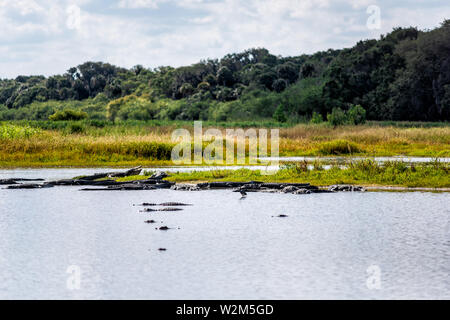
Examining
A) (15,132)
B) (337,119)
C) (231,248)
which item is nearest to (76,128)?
(15,132)

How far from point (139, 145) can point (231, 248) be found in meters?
18.3

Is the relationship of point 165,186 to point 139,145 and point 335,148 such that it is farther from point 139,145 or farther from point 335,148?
point 335,148

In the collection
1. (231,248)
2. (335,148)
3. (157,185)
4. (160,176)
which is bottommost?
(231,248)

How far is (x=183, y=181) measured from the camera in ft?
62.7

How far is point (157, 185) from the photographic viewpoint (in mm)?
17609

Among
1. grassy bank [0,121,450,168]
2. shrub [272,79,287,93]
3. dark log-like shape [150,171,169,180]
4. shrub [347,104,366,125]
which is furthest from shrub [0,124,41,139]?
shrub [272,79,287,93]

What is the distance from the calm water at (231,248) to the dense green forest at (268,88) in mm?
29084

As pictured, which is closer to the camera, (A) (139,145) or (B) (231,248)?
(B) (231,248)

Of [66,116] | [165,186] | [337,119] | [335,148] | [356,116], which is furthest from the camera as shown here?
[66,116]

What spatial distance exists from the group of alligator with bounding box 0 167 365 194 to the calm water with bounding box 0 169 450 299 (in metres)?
1.40

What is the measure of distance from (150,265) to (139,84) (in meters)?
84.2

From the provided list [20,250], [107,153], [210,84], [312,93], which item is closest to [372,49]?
[312,93]

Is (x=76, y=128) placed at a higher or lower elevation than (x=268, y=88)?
lower
